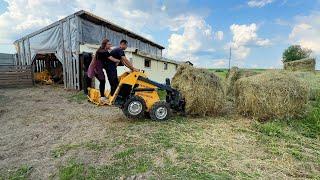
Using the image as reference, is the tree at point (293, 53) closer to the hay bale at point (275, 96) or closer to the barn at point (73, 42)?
the barn at point (73, 42)

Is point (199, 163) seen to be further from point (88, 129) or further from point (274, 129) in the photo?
point (88, 129)

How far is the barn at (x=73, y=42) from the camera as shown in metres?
18.0

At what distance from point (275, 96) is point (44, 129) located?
582 centimetres

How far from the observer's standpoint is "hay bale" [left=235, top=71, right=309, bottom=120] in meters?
8.12

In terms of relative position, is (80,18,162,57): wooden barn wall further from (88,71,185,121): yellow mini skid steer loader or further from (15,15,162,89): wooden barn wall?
(88,71,185,121): yellow mini skid steer loader

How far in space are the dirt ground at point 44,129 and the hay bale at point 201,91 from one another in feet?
6.26

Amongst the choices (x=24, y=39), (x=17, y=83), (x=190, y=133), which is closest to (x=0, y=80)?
(x=17, y=83)

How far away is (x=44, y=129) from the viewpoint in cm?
785

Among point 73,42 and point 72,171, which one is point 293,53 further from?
point 72,171

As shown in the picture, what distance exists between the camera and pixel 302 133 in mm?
7195

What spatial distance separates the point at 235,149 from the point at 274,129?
177cm

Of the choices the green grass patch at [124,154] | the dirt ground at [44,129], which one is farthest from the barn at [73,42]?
the green grass patch at [124,154]

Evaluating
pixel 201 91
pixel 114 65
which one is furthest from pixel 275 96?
pixel 114 65

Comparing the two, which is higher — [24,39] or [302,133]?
[24,39]
